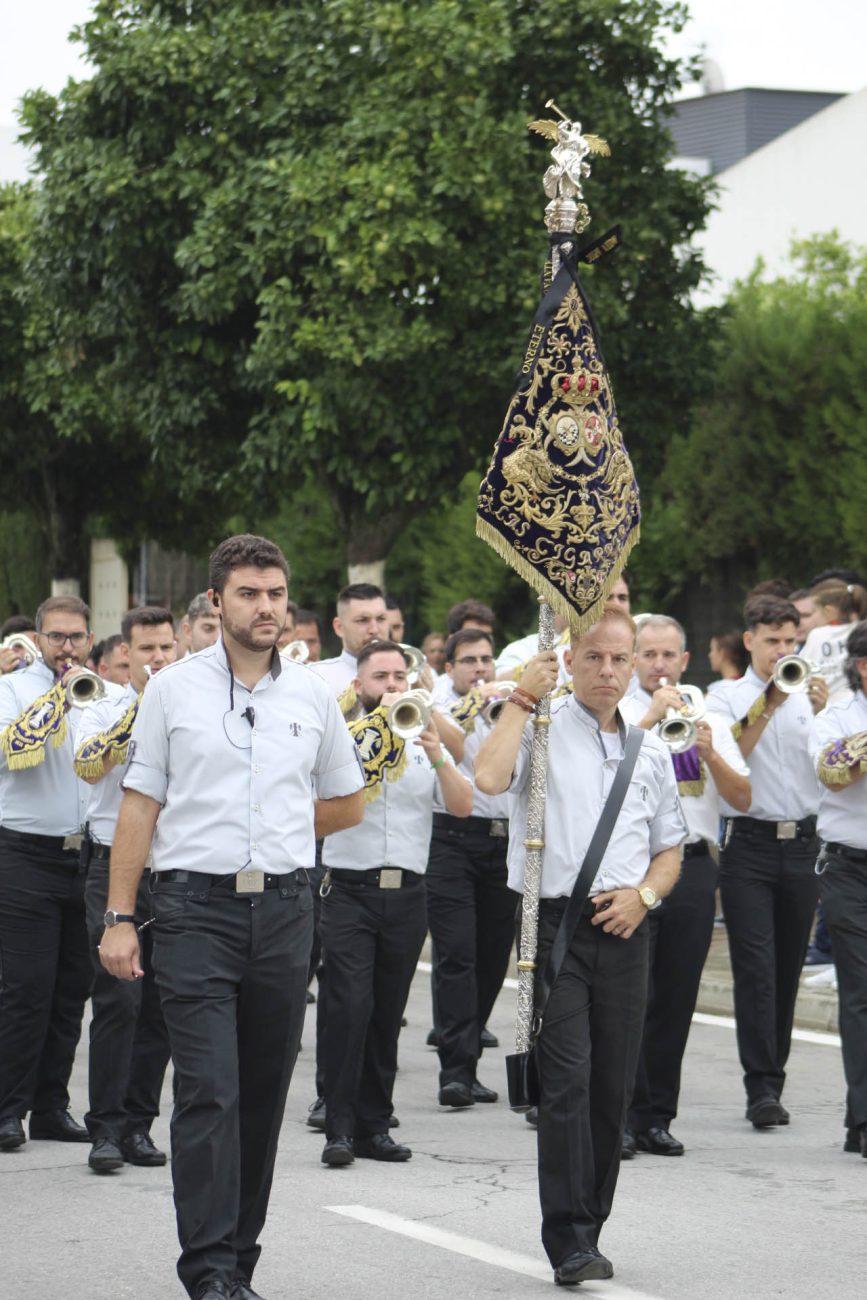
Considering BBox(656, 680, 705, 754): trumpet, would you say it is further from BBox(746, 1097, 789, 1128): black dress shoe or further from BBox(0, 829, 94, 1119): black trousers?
BBox(0, 829, 94, 1119): black trousers

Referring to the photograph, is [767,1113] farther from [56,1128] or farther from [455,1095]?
[56,1128]

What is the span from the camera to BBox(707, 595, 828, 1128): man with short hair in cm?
921

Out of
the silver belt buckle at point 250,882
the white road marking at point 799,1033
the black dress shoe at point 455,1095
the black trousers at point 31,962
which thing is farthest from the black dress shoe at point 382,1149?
the white road marking at point 799,1033

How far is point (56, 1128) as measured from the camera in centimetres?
885

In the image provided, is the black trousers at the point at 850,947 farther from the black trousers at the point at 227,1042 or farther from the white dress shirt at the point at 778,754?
the black trousers at the point at 227,1042

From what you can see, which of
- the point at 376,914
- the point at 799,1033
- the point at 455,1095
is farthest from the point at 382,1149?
the point at 799,1033

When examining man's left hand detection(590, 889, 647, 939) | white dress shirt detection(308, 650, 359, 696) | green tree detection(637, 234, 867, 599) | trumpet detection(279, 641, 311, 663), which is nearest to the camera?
man's left hand detection(590, 889, 647, 939)

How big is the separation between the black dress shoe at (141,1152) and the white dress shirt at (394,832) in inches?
51.2

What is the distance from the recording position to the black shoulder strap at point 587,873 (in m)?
6.52

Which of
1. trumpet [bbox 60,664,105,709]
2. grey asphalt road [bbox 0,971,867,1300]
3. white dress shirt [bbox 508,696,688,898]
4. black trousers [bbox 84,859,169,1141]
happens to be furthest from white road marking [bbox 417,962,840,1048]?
white dress shirt [bbox 508,696,688,898]

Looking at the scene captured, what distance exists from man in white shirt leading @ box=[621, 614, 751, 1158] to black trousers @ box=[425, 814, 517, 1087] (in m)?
1.28

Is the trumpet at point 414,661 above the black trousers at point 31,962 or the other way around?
above

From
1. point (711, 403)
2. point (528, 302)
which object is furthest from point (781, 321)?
point (528, 302)

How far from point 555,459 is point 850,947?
8.87 ft
